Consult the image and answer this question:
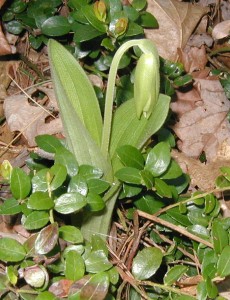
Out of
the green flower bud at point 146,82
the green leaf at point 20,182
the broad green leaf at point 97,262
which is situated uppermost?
the green flower bud at point 146,82

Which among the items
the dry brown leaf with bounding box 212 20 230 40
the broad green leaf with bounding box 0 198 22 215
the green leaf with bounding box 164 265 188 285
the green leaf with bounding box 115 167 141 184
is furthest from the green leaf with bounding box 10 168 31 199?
the dry brown leaf with bounding box 212 20 230 40

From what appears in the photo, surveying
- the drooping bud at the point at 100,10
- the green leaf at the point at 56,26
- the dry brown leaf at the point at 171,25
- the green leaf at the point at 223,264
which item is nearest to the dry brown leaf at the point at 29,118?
the green leaf at the point at 56,26

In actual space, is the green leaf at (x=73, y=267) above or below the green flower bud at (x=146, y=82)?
below

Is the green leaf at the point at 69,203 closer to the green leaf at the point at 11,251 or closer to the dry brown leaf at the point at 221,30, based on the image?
the green leaf at the point at 11,251

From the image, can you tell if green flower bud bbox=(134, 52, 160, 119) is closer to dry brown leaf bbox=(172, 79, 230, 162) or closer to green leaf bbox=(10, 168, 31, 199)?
green leaf bbox=(10, 168, 31, 199)

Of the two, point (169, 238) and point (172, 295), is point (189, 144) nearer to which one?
point (169, 238)

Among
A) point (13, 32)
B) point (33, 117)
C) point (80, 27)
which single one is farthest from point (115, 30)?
point (13, 32)
